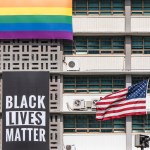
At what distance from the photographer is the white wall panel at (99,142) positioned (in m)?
32.4

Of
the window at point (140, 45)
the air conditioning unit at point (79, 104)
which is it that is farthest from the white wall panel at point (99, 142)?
the window at point (140, 45)

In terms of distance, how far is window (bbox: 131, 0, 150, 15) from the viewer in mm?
33219

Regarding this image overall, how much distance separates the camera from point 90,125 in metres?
32.8

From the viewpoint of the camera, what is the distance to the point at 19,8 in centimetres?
3222

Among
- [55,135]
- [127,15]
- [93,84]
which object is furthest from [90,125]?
[127,15]

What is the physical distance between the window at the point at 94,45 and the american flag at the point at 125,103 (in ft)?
17.5

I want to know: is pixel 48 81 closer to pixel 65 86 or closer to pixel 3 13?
pixel 65 86

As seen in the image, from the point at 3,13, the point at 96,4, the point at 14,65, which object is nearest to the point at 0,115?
the point at 14,65

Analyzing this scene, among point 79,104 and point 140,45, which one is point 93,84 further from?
point 140,45

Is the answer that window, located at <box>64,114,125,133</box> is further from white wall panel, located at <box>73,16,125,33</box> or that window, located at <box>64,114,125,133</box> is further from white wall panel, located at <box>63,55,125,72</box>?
white wall panel, located at <box>73,16,125,33</box>

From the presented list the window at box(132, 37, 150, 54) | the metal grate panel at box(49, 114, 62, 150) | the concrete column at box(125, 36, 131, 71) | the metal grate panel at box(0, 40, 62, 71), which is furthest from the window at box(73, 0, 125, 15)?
the metal grate panel at box(49, 114, 62, 150)

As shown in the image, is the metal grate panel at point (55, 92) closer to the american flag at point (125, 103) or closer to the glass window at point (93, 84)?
the glass window at point (93, 84)

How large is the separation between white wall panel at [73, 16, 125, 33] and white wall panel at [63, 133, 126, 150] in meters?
5.70

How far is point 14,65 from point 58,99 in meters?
2.96
